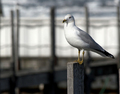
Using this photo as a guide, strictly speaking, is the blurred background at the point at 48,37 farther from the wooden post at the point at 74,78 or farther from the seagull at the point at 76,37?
the wooden post at the point at 74,78

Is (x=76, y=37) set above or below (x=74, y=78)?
above

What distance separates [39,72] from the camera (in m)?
8.73

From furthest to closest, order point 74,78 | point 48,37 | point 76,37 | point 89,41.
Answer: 1. point 48,37
2. point 89,41
3. point 76,37
4. point 74,78

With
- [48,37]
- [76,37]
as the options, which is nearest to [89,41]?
[76,37]

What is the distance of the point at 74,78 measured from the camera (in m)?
4.00

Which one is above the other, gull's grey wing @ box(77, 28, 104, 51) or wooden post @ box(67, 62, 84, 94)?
gull's grey wing @ box(77, 28, 104, 51)

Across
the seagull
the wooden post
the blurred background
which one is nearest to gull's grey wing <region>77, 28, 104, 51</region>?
the seagull

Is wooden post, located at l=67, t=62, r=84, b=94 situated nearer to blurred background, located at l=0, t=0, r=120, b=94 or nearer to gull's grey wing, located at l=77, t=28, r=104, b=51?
gull's grey wing, located at l=77, t=28, r=104, b=51

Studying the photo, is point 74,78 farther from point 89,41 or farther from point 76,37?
point 89,41

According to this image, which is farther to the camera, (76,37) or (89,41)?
(89,41)

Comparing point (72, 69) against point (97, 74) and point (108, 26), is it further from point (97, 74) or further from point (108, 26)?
point (108, 26)

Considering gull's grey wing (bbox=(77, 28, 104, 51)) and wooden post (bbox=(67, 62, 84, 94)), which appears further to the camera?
gull's grey wing (bbox=(77, 28, 104, 51))

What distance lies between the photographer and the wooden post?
399 centimetres

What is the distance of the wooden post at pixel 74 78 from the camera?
399 cm
